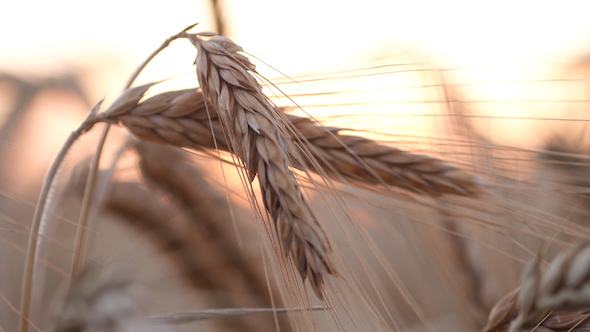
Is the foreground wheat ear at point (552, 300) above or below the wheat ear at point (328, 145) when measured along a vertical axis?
below

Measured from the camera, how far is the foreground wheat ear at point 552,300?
34 cm

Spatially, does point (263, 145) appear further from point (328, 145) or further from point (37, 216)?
point (37, 216)

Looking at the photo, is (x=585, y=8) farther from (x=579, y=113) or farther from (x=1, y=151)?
(x=1, y=151)

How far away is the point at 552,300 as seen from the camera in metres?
0.34

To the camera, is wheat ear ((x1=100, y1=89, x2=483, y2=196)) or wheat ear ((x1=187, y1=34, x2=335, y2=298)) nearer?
wheat ear ((x1=187, y1=34, x2=335, y2=298))

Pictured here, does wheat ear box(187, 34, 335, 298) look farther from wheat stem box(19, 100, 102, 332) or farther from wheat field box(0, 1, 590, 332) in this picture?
wheat stem box(19, 100, 102, 332)

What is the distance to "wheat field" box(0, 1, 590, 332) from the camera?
353mm

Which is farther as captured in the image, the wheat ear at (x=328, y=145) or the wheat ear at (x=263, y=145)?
the wheat ear at (x=328, y=145)

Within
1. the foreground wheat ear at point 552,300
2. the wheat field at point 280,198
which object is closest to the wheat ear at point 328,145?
the wheat field at point 280,198

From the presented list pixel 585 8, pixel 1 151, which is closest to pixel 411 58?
pixel 1 151

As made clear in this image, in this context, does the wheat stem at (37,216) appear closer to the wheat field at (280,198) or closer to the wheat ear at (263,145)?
the wheat field at (280,198)

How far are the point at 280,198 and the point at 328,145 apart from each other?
17 cm

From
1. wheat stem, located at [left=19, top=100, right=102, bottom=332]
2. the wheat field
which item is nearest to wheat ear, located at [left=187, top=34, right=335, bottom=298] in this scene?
the wheat field

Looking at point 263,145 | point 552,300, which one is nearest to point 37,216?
point 263,145
